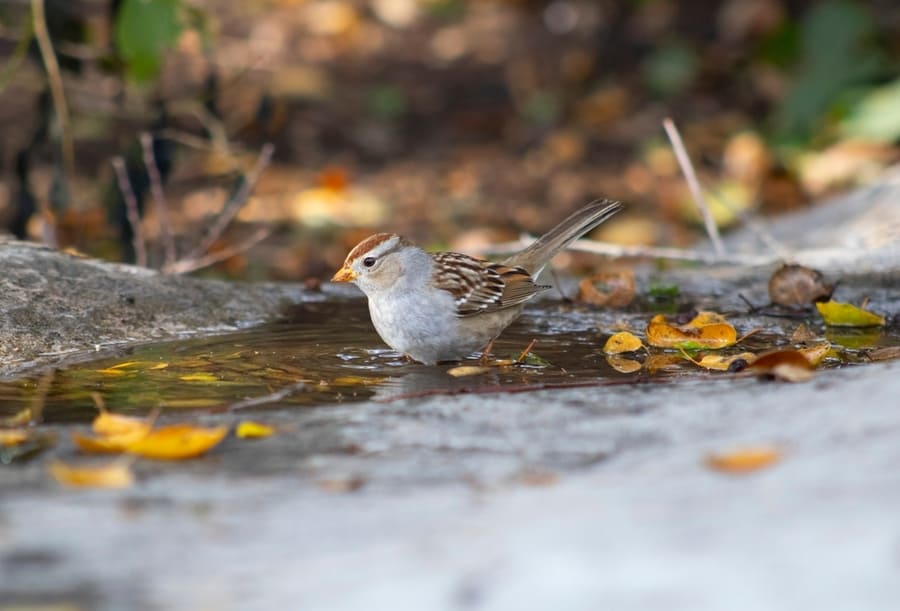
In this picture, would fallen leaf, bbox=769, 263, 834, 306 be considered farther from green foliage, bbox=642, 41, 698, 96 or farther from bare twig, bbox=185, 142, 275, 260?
green foliage, bbox=642, 41, 698, 96

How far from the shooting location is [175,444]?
9.68ft

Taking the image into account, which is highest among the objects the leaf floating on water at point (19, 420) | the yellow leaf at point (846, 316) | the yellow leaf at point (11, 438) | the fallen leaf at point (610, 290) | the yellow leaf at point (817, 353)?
the fallen leaf at point (610, 290)

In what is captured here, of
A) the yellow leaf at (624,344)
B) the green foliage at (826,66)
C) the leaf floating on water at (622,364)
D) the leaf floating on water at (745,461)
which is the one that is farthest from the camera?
the green foliage at (826,66)

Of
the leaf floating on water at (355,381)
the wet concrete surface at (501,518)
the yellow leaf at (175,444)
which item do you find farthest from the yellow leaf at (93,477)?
the leaf floating on water at (355,381)

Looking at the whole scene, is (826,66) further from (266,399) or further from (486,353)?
(266,399)

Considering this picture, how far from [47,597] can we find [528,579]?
2.69 feet

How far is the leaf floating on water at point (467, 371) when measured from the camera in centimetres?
427

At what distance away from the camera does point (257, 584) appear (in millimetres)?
2223

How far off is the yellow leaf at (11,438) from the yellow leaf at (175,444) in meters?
0.34

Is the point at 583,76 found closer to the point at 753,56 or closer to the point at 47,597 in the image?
the point at 753,56

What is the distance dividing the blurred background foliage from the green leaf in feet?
1.21

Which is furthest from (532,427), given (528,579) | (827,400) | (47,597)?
(47,597)

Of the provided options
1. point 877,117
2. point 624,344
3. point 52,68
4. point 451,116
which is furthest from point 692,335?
point 451,116

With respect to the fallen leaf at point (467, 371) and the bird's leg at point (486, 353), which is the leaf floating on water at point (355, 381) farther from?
the bird's leg at point (486, 353)
